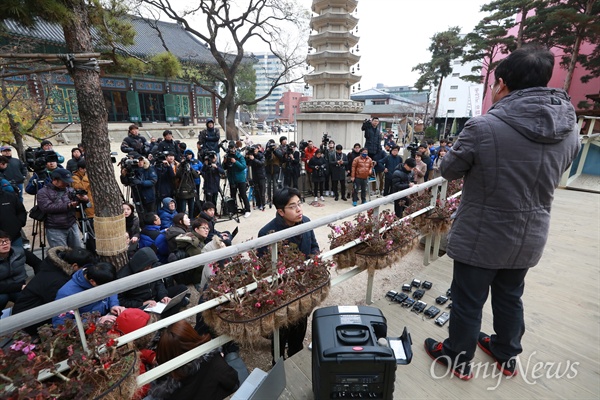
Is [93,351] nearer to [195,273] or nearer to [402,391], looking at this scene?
[402,391]

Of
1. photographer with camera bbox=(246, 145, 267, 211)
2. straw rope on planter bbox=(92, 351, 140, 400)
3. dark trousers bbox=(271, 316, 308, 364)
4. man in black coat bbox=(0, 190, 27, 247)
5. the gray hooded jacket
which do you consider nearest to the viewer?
straw rope on planter bbox=(92, 351, 140, 400)

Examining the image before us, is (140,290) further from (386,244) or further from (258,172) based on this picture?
(258,172)

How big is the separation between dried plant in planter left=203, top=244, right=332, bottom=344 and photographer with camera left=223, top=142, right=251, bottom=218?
4.83 metres

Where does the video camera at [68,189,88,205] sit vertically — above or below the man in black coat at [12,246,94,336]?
above

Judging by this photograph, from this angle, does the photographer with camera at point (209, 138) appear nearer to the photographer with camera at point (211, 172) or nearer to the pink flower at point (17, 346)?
the photographer with camera at point (211, 172)

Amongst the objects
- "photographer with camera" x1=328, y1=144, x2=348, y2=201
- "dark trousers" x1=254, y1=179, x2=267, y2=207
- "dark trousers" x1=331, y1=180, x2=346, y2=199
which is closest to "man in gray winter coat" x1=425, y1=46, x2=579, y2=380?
"dark trousers" x1=254, y1=179, x2=267, y2=207

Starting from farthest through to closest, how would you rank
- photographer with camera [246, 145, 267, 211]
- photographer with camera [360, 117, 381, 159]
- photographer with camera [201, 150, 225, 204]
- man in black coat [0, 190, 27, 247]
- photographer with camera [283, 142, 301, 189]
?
photographer with camera [360, 117, 381, 159] → photographer with camera [283, 142, 301, 189] → photographer with camera [246, 145, 267, 211] → photographer with camera [201, 150, 225, 204] → man in black coat [0, 190, 27, 247]

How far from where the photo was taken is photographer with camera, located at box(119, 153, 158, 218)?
16.8ft

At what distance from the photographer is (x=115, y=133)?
1817 centimetres

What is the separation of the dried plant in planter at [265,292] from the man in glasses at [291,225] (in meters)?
0.39

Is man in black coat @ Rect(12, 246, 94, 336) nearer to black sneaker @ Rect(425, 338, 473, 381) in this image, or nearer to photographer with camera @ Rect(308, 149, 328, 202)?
black sneaker @ Rect(425, 338, 473, 381)

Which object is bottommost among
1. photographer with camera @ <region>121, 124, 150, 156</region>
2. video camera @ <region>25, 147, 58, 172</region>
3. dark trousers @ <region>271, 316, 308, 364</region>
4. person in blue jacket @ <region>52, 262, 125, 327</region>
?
dark trousers @ <region>271, 316, 308, 364</region>

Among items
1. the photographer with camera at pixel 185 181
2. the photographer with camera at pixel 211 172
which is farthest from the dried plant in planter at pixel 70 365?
the photographer with camera at pixel 211 172

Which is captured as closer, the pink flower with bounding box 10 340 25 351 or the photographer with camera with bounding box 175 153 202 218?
the pink flower with bounding box 10 340 25 351
